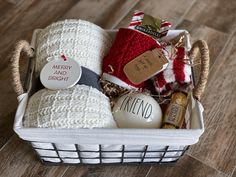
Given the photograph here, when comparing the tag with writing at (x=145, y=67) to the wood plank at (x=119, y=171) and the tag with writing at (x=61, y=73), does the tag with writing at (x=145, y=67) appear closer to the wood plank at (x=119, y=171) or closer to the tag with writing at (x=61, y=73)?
the tag with writing at (x=61, y=73)

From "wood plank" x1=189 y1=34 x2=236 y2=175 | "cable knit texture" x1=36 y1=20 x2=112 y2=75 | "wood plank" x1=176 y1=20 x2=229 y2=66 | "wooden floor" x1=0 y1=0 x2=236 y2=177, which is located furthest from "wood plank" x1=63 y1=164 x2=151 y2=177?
"wood plank" x1=176 y1=20 x2=229 y2=66

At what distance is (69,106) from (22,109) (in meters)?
0.12

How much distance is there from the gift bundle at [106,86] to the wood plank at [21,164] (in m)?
0.05

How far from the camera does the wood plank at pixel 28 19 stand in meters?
1.22

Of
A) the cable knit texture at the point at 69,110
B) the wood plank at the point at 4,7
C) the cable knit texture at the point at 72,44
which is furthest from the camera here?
the wood plank at the point at 4,7

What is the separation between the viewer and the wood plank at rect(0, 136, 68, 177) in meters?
0.89

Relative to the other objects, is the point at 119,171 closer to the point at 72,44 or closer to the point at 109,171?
the point at 109,171

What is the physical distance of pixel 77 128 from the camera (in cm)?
68

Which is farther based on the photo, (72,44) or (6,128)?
(6,128)

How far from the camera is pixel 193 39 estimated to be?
1212mm

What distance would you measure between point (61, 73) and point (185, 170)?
1.48 feet

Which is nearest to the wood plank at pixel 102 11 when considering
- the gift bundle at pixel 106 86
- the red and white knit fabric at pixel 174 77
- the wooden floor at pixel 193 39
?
the wooden floor at pixel 193 39

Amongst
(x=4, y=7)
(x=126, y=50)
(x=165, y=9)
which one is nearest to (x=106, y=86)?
(x=126, y=50)

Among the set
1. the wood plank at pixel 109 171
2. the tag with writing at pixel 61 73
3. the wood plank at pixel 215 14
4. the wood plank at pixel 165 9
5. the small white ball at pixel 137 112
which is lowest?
the wood plank at pixel 109 171
